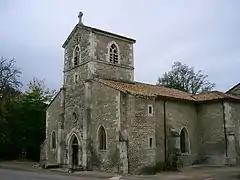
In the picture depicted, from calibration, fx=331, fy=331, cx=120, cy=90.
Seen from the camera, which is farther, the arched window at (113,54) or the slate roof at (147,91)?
the arched window at (113,54)

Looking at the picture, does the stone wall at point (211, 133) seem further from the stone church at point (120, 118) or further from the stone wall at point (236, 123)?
the stone wall at point (236, 123)

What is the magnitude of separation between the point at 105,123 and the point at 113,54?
8.15m

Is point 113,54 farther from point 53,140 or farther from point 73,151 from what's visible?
point 53,140

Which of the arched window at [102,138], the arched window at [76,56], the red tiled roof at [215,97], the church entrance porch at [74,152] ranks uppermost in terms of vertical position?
the arched window at [76,56]

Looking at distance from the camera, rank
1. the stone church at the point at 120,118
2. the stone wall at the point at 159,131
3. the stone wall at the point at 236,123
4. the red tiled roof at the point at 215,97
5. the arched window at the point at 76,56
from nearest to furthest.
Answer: the stone church at the point at 120,118 < the stone wall at the point at 159,131 < the stone wall at the point at 236,123 < the red tiled roof at the point at 215,97 < the arched window at the point at 76,56

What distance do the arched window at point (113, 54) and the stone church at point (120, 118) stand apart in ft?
0.32

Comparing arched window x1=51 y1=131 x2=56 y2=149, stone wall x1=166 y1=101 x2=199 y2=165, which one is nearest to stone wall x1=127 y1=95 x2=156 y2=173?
stone wall x1=166 y1=101 x2=199 y2=165

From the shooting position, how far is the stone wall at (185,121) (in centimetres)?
3022

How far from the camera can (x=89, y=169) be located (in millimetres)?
28078

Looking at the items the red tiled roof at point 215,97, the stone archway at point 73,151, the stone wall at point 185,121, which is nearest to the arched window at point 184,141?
the stone wall at point 185,121

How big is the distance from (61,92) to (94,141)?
785cm

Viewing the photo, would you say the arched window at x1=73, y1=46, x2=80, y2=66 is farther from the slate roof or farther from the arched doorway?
the arched doorway

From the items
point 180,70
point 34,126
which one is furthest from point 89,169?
point 180,70

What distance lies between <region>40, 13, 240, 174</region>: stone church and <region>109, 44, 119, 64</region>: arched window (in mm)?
99
